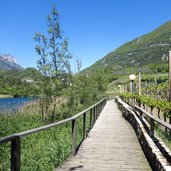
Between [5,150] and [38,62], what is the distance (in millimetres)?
7788

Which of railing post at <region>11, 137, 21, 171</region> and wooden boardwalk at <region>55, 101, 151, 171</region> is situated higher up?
railing post at <region>11, 137, 21, 171</region>

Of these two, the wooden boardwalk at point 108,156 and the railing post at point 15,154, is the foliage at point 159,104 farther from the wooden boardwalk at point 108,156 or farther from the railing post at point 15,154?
the railing post at point 15,154

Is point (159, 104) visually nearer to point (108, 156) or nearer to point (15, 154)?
point (108, 156)

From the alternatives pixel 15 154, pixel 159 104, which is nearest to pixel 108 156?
pixel 15 154

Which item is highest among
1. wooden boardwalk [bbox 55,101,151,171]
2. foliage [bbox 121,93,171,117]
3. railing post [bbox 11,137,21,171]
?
foliage [bbox 121,93,171,117]

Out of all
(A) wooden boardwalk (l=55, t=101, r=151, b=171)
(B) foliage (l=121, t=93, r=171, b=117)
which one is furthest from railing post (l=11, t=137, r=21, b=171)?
(B) foliage (l=121, t=93, r=171, b=117)

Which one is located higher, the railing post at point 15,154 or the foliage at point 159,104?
the foliage at point 159,104

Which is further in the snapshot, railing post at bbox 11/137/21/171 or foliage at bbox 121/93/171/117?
foliage at bbox 121/93/171/117

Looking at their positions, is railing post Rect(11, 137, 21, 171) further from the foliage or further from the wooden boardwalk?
the foliage

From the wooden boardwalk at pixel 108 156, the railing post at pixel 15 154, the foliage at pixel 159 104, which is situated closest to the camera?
the railing post at pixel 15 154

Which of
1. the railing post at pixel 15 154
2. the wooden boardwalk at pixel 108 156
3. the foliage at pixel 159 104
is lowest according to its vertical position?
the wooden boardwalk at pixel 108 156

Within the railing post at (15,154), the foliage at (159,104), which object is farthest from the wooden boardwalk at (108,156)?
the railing post at (15,154)

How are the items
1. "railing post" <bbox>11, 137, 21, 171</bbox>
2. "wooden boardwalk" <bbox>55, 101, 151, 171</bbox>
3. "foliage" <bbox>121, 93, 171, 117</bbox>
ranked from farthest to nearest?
"foliage" <bbox>121, 93, 171, 117</bbox>, "wooden boardwalk" <bbox>55, 101, 151, 171</bbox>, "railing post" <bbox>11, 137, 21, 171</bbox>

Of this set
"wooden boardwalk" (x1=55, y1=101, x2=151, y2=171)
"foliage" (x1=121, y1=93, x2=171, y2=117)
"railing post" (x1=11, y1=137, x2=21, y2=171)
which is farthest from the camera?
"foliage" (x1=121, y1=93, x2=171, y2=117)
